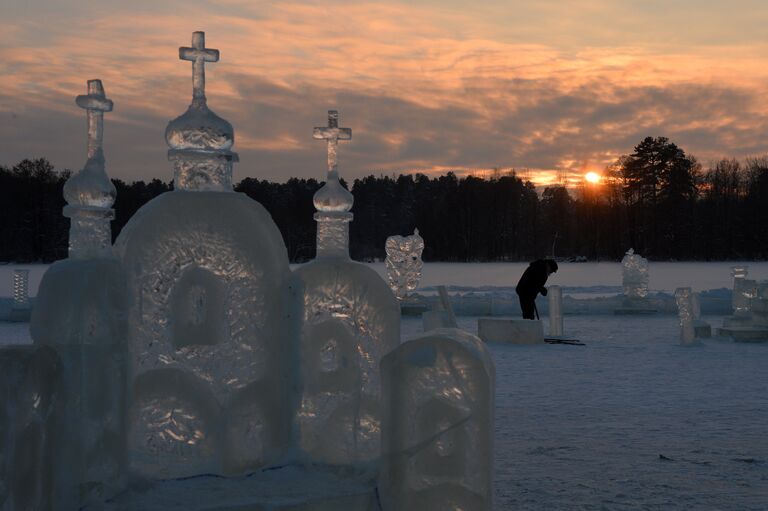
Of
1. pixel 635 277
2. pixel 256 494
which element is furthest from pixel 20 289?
pixel 256 494

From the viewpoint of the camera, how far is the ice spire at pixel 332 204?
11.8 ft

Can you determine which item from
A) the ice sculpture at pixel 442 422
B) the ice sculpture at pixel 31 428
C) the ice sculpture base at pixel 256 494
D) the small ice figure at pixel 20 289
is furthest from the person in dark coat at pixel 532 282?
the ice sculpture at pixel 31 428

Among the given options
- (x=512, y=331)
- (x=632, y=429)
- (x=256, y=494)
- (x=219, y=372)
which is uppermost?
(x=219, y=372)

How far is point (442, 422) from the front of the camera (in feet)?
9.83

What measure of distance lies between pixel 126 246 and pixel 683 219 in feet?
217

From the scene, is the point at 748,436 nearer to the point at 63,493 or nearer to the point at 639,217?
the point at 63,493

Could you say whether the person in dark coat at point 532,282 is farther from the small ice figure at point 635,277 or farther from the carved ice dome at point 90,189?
the carved ice dome at point 90,189

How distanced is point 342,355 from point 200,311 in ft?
2.10

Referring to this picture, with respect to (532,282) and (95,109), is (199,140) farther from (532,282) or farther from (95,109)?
(532,282)

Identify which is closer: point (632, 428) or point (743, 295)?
point (632, 428)

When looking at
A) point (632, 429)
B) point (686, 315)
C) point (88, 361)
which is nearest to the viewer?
point (88, 361)

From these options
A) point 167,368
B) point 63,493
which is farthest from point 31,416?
point 167,368

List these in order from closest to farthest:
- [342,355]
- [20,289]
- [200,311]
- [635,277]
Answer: [200,311]
[342,355]
[20,289]
[635,277]

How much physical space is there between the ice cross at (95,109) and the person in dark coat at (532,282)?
12490 millimetres
